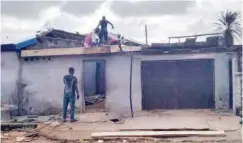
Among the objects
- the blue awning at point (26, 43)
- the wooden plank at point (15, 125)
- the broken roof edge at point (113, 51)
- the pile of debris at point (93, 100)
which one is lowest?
the wooden plank at point (15, 125)

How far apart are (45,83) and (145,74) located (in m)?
4.12

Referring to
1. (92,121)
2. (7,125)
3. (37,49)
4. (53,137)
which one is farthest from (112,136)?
(37,49)

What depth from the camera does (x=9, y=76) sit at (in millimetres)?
13328

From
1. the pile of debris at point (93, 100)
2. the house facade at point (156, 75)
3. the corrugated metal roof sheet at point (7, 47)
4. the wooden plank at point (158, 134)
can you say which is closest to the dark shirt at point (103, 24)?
the house facade at point (156, 75)

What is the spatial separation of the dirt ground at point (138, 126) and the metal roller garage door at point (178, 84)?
538 mm

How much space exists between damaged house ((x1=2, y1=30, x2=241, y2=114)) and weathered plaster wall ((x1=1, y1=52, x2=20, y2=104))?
118 millimetres

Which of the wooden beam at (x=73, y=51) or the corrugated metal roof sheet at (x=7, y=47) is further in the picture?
the corrugated metal roof sheet at (x=7, y=47)

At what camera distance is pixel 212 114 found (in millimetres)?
11508

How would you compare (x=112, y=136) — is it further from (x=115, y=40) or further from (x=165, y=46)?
(x=115, y=40)

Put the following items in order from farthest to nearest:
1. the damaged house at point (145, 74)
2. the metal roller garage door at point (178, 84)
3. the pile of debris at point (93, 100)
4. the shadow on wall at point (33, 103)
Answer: the pile of debris at point (93, 100)
the shadow on wall at point (33, 103)
the metal roller garage door at point (178, 84)
the damaged house at point (145, 74)

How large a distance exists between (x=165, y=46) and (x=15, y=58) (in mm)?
6159

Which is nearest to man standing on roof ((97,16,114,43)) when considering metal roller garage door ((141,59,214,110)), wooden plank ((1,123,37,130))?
metal roller garage door ((141,59,214,110))

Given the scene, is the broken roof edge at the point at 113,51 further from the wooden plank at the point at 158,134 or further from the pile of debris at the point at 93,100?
the wooden plank at the point at 158,134

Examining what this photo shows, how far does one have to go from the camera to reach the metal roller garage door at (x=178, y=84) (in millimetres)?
12570
